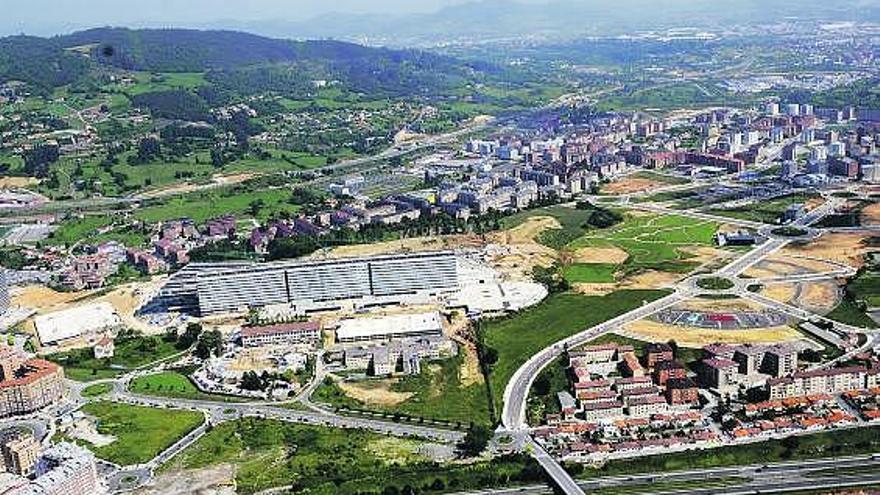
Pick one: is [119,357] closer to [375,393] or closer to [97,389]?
[97,389]

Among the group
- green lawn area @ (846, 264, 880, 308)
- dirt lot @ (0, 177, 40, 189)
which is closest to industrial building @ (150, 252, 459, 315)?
green lawn area @ (846, 264, 880, 308)

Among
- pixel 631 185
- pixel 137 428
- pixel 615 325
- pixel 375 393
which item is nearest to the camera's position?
pixel 137 428

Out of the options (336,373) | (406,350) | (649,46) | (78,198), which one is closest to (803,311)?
(406,350)

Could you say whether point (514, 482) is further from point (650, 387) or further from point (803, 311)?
point (803, 311)

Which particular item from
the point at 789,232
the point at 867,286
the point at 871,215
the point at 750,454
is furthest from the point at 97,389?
the point at 871,215

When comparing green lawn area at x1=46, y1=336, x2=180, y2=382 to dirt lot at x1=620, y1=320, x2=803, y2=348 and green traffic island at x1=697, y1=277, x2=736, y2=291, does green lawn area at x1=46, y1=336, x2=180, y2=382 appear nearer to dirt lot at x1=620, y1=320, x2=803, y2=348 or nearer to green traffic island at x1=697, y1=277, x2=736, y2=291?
dirt lot at x1=620, y1=320, x2=803, y2=348
